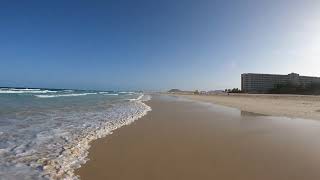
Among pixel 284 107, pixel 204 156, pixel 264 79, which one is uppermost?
pixel 264 79

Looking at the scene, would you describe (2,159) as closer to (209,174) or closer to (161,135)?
(209,174)

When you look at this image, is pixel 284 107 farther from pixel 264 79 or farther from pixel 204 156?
pixel 264 79

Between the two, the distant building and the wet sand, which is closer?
the wet sand

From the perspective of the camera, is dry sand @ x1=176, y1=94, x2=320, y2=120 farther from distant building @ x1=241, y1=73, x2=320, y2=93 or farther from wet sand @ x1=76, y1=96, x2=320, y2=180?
distant building @ x1=241, y1=73, x2=320, y2=93

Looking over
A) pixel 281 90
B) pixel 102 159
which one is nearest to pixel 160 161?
pixel 102 159

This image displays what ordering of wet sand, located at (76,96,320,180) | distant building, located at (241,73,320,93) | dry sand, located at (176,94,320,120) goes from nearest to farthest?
wet sand, located at (76,96,320,180) < dry sand, located at (176,94,320,120) < distant building, located at (241,73,320,93)

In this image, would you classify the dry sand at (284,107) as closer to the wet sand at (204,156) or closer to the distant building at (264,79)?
the wet sand at (204,156)

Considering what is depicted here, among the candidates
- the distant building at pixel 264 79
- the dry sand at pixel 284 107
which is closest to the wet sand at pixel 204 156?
the dry sand at pixel 284 107

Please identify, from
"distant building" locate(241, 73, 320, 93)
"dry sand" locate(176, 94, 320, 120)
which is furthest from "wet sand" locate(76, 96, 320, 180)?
"distant building" locate(241, 73, 320, 93)

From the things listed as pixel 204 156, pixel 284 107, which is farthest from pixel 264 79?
pixel 204 156

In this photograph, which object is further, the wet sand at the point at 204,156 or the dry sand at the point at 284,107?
the dry sand at the point at 284,107

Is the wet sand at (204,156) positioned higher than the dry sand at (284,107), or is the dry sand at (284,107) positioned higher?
the dry sand at (284,107)

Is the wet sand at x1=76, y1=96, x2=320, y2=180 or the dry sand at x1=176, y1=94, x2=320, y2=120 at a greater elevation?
the dry sand at x1=176, y1=94, x2=320, y2=120

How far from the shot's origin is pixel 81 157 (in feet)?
22.3
